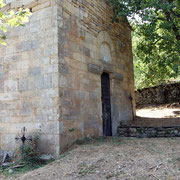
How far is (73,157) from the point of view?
5.11 m

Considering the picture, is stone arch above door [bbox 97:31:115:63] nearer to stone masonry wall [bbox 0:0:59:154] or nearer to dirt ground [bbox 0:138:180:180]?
stone masonry wall [bbox 0:0:59:154]

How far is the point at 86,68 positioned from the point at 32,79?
73.1 inches

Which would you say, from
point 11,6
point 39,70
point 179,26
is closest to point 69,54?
point 39,70

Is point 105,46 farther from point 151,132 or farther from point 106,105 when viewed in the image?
point 151,132

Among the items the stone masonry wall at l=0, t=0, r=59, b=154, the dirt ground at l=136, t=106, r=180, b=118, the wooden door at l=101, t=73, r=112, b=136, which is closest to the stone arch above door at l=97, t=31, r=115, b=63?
the wooden door at l=101, t=73, r=112, b=136

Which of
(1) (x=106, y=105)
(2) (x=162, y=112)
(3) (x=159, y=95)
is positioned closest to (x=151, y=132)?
(1) (x=106, y=105)

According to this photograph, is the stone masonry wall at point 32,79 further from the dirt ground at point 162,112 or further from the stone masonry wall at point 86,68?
the dirt ground at point 162,112

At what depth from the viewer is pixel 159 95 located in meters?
14.5

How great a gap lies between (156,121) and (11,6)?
7509 mm

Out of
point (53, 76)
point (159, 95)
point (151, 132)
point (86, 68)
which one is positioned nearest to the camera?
point (53, 76)

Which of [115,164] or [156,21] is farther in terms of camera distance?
[156,21]

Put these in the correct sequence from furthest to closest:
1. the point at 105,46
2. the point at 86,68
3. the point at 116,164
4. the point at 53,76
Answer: the point at 105,46, the point at 86,68, the point at 53,76, the point at 116,164

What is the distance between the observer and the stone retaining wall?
24.0 ft

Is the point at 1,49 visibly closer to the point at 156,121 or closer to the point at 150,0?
the point at 150,0
